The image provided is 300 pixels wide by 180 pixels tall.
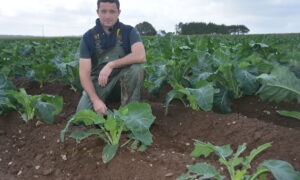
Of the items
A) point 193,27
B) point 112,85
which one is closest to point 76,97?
point 112,85

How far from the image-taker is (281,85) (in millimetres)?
2580

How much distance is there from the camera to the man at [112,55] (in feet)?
12.2

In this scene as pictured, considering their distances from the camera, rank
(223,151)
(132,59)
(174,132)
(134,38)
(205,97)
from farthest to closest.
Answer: (134,38) → (132,59) → (174,132) → (205,97) → (223,151)

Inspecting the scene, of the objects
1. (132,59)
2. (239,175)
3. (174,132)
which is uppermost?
(132,59)

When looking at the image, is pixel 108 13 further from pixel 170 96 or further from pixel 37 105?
pixel 37 105

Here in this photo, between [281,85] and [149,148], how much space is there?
1.12 metres

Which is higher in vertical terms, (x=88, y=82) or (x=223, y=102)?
(x=88, y=82)

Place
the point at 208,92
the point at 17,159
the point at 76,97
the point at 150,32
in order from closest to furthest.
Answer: the point at 17,159 → the point at 208,92 → the point at 76,97 → the point at 150,32

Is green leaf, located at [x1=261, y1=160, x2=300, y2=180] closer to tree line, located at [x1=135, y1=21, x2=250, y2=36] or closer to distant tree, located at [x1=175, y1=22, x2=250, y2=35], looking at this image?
tree line, located at [x1=135, y1=21, x2=250, y2=36]

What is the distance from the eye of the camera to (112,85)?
13.4 ft

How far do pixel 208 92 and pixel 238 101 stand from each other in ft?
3.73

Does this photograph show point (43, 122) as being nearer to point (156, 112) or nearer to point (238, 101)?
point (156, 112)

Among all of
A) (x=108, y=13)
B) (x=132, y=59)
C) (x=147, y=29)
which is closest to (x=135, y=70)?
(x=132, y=59)

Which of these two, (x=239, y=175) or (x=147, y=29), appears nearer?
(x=239, y=175)
